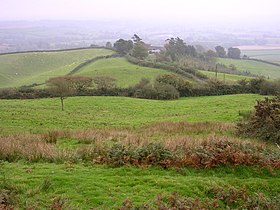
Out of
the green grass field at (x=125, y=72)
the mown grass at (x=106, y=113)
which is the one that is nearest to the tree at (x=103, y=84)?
the green grass field at (x=125, y=72)

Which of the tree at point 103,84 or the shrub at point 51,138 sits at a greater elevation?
the shrub at point 51,138

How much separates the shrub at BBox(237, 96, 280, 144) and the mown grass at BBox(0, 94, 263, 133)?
7.95 m

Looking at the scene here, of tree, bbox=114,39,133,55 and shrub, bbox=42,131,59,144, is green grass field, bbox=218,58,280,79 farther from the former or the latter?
→ shrub, bbox=42,131,59,144

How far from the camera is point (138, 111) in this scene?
40.6 meters

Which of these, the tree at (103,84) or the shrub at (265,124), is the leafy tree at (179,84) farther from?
the shrub at (265,124)

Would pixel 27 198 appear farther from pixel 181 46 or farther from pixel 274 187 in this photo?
pixel 181 46

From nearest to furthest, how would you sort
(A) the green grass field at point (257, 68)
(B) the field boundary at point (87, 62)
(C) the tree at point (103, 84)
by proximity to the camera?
(C) the tree at point (103, 84)
(B) the field boundary at point (87, 62)
(A) the green grass field at point (257, 68)

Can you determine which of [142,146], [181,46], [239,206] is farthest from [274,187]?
[181,46]

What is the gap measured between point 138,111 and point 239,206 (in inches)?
1168

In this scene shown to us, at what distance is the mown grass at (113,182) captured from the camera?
36.0 feet

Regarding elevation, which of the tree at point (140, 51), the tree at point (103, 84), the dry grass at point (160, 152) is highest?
the tree at point (140, 51)

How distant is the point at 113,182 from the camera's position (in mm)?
12336

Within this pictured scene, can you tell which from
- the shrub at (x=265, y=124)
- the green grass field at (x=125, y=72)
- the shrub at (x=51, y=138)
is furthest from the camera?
the green grass field at (x=125, y=72)

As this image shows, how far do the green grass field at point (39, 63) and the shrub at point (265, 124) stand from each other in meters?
66.8
